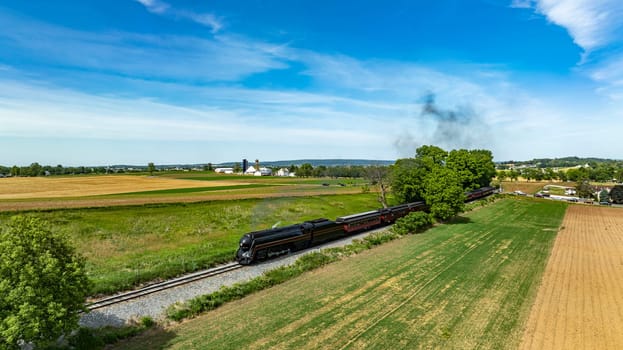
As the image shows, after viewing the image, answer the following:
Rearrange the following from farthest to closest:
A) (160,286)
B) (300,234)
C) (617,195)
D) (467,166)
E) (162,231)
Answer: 1. (617,195)
2. (467,166)
3. (162,231)
4. (300,234)
5. (160,286)

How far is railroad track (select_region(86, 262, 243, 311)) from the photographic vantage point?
17984 millimetres

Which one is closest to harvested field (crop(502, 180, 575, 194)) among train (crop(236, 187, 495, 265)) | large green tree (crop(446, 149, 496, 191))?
large green tree (crop(446, 149, 496, 191))

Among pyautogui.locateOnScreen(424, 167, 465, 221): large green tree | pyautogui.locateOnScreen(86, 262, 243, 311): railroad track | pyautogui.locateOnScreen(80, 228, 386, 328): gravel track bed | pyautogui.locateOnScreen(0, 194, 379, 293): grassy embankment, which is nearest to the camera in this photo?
pyautogui.locateOnScreen(80, 228, 386, 328): gravel track bed

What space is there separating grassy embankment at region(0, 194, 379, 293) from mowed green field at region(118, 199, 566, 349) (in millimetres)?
8385

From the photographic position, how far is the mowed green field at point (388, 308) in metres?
14.3

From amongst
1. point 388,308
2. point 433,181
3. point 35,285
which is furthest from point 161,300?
point 433,181

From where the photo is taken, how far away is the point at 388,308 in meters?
17.6

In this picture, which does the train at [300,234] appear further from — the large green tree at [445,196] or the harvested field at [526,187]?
the harvested field at [526,187]

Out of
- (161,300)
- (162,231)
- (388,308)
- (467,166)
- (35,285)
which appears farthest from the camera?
(467,166)

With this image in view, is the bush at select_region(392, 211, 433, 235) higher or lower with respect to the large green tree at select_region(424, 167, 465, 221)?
lower

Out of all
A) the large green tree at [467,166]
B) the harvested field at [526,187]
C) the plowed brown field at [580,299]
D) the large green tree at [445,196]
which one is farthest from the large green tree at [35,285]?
the harvested field at [526,187]

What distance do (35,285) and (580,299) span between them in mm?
28199

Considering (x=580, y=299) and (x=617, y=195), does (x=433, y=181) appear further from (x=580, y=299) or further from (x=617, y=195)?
(x=617, y=195)

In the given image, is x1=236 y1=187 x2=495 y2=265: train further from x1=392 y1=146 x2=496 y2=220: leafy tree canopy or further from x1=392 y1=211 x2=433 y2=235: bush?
x1=392 y1=146 x2=496 y2=220: leafy tree canopy
